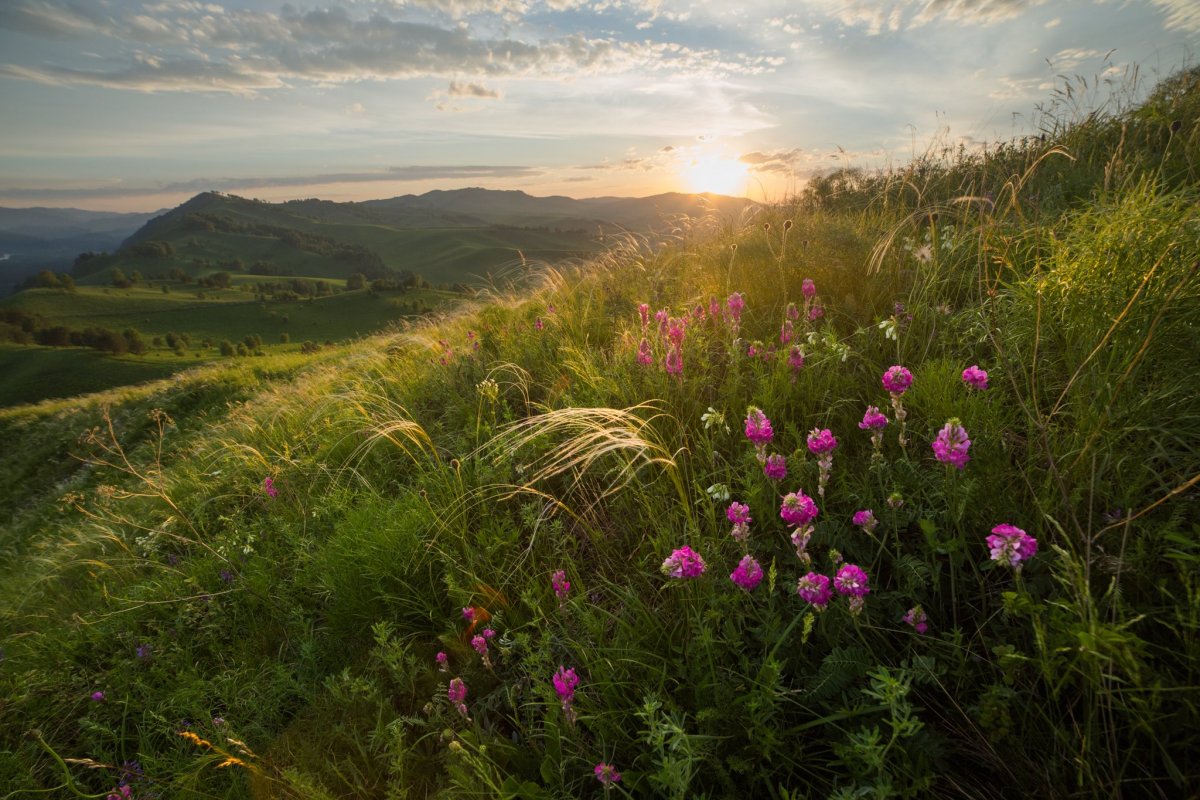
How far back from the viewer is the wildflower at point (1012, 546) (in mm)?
1260

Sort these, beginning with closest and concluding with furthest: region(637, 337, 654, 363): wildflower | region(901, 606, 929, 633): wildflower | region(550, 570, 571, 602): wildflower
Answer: region(901, 606, 929, 633): wildflower
region(550, 570, 571, 602): wildflower
region(637, 337, 654, 363): wildflower

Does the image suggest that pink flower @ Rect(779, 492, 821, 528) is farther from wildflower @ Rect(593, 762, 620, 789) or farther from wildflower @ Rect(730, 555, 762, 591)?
wildflower @ Rect(593, 762, 620, 789)

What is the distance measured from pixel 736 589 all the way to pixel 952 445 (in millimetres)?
861

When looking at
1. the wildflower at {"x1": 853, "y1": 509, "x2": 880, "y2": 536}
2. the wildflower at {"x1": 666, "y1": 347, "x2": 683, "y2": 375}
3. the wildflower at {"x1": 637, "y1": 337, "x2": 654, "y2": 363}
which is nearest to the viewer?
the wildflower at {"x1": 853, "y1": 509, "x2": 880, "y2": 536}

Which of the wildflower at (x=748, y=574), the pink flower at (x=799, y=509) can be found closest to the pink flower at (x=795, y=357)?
the pink flower at (x=799, y=509)

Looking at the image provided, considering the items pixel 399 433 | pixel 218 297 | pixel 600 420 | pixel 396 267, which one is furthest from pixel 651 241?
pixel 396 267

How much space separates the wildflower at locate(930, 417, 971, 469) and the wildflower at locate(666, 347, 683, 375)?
4.75 ft

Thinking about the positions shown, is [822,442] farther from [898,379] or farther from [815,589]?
[815,589]

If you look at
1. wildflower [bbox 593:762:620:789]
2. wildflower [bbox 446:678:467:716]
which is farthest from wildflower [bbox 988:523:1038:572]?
wildflower [bbox 446:678:467:716]

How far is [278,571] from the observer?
3.40 meters

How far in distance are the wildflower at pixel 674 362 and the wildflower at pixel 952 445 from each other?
1.45 metres

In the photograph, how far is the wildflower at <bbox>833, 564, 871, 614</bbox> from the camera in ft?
4.72

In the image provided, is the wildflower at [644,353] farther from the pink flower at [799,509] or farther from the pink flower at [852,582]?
the pink flower at [852,582]

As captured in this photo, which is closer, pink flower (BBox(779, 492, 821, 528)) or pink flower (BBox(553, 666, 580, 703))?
pink flower (BBox(779, 492, 821, 528))
